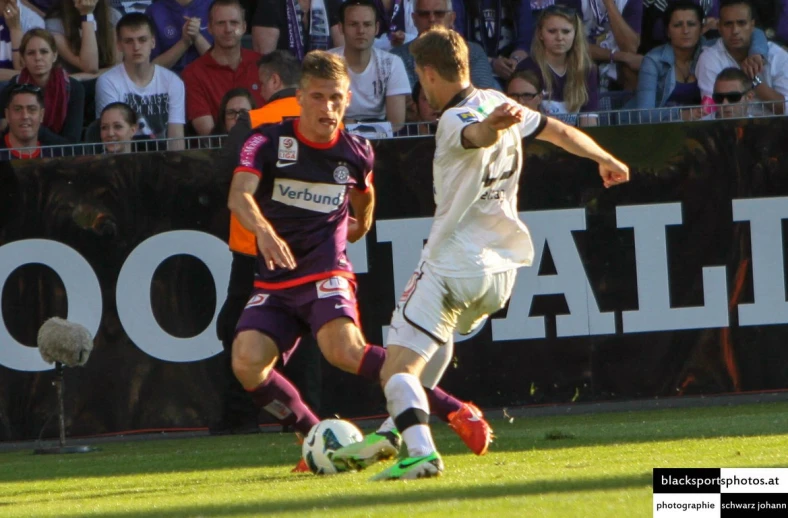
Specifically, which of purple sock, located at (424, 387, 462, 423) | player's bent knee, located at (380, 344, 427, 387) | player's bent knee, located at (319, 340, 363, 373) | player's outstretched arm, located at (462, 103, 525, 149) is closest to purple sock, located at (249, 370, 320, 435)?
player's bent knee, located at (319, 340, 363, 373)

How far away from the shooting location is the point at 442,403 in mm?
6699

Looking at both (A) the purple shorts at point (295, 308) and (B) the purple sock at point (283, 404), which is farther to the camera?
(B) the purple sock at point (283, 404)

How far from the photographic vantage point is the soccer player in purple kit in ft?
22.2

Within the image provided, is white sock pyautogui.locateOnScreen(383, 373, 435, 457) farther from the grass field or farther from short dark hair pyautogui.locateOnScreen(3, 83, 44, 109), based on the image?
short dark hair pyautogui.locateOnScreen(3, 83, 44, 109)

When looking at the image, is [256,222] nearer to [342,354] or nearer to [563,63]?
[342,354]

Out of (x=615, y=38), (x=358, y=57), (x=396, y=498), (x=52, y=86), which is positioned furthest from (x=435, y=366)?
(x=615, y=38)

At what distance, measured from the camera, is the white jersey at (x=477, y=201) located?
20.2 feet

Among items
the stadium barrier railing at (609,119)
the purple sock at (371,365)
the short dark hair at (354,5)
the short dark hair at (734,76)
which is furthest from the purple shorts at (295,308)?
the short dark hair at (734,76)

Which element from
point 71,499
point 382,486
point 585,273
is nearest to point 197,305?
point 585,273

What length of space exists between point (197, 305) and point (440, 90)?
399 centimetres

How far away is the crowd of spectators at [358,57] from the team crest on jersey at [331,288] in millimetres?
3650

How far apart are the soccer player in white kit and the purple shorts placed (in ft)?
2.03

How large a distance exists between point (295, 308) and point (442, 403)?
889 mm

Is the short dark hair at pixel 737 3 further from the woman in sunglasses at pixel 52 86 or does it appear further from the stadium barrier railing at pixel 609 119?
the woman in sunglasses at pixel 52 86
